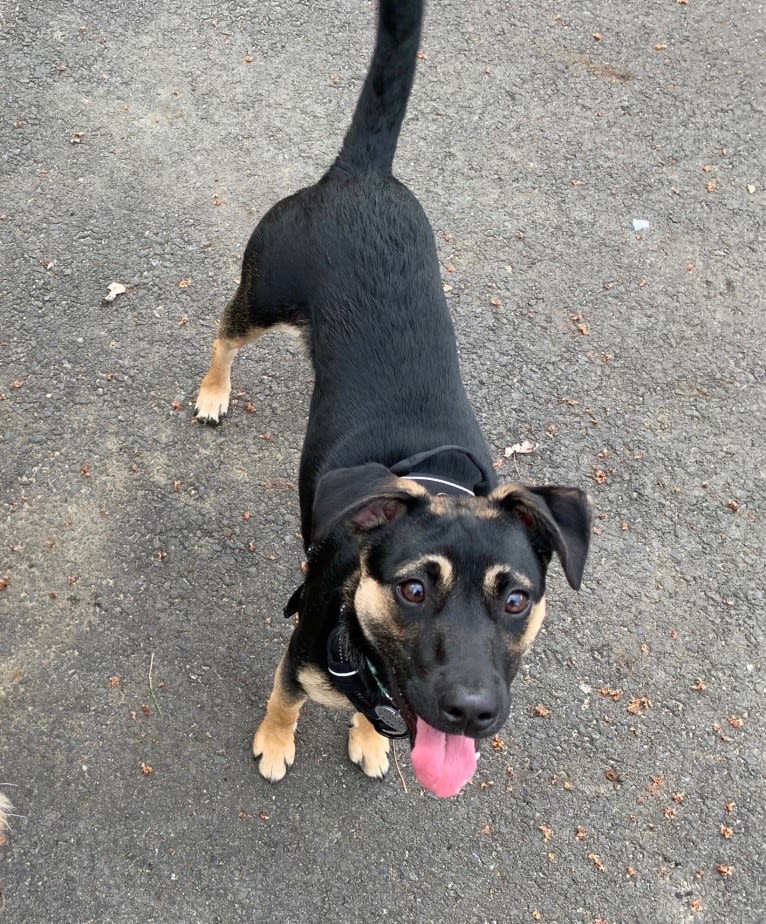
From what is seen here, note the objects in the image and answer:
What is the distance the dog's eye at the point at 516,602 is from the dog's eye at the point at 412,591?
0.27 meters

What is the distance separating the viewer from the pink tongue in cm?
275

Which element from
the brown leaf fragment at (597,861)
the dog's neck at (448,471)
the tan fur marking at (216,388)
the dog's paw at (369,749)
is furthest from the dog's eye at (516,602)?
the tan fur marking at (216,388)

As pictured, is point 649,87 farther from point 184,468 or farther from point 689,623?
point 184,468

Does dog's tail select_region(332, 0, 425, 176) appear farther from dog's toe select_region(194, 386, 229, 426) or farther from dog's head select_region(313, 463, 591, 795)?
dog's head select_region(313, 463, 591, 795)

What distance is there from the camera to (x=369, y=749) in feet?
12.3

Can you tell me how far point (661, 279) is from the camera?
5691 millimetres

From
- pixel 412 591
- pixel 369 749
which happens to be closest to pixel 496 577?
pixel 412 591

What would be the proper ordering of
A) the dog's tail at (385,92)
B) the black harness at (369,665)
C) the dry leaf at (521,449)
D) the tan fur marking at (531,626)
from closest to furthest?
the tan fur marking at (531,626) < the black harness at (369,665) < the dog's tail at (385,92) < the dry leaf at (521,449)

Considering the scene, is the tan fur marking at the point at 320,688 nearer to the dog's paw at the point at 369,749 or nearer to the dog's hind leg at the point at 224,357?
the dog's paw at the point at 369,749

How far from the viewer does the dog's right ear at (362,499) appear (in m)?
2.58

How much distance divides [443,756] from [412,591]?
0.58 metres

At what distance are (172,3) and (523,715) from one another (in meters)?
5.73

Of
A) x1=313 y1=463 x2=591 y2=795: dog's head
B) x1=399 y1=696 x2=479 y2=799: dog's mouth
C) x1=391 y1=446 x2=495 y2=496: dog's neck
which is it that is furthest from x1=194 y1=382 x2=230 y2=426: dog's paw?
x1=399 y1=696 x2=479 y2=799: dog's mouth

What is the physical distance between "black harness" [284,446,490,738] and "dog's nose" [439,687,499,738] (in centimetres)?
44
